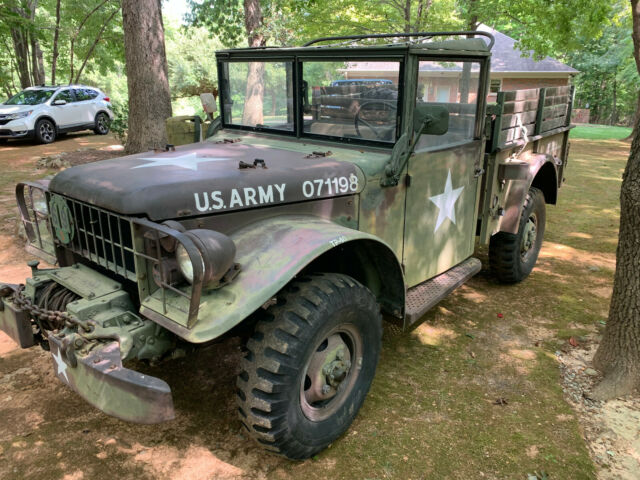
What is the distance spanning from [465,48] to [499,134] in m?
0.82

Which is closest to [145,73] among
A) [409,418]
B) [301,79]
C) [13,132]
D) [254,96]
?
[254,96]

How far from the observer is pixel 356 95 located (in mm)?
3377

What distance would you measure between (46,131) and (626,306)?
1456 cm

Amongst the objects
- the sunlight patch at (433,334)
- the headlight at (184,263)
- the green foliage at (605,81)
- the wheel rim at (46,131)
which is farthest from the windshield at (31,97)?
the green foliage at (605,81)

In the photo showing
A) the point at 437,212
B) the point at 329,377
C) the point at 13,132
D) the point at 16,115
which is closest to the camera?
the point at 329,377

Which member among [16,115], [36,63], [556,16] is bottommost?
[16,115]

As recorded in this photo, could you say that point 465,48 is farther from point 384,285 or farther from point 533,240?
point 533,240

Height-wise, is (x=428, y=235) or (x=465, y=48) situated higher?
(x=465, y=48)

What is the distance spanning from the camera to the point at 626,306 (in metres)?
3.24

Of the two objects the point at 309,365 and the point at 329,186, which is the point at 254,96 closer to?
the point at 329,186

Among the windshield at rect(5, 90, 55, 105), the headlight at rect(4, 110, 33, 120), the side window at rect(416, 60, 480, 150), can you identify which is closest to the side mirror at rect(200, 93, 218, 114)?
the side window at rect(416, 60, 480, 150)

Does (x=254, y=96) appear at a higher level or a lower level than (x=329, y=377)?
higher

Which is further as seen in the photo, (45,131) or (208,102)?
(45,131)

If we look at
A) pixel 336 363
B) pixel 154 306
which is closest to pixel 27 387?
pixel 154 306
